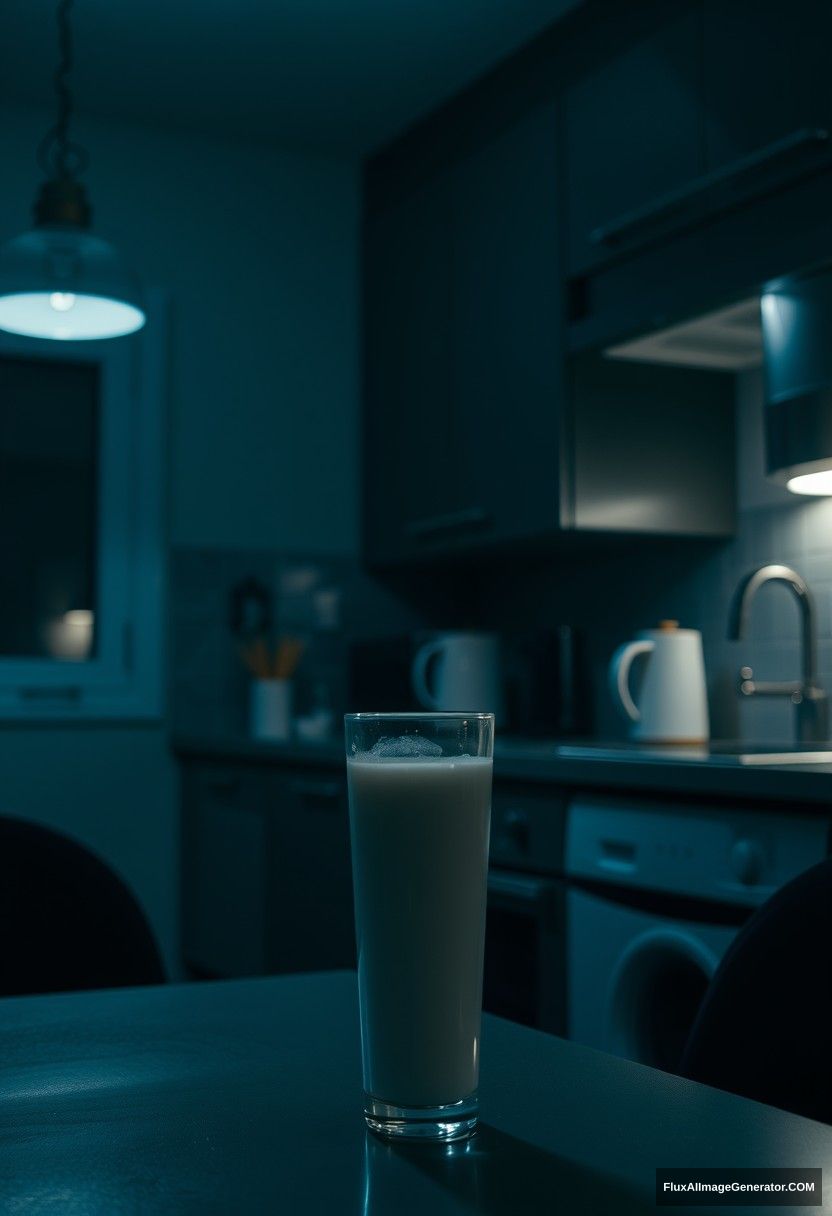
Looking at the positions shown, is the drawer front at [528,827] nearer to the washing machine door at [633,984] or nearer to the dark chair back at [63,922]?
the washing machine door at [633,984]

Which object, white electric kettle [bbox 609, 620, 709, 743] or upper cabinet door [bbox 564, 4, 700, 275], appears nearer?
upper cabinet door [bbox 564, 4, 700, 275]

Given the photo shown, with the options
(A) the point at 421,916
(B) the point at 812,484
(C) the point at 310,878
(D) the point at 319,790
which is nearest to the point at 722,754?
(B) the point at 812,484

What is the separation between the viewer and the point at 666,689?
8.82ft

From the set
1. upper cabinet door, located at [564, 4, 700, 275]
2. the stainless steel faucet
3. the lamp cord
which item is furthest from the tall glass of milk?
upper cabinet door, located at [564, 4, 700, 275]

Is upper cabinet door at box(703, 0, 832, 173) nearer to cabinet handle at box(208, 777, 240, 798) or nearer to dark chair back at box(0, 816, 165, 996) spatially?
dark chair back at box(0, 816, 165, 996)

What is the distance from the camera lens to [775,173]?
2246 mm

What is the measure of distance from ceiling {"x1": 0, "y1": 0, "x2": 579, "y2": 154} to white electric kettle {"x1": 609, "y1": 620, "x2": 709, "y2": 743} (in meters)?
1.42

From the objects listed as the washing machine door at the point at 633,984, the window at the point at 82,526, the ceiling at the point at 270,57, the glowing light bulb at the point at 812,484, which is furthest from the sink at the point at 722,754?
the ceiling at the point at 270,57

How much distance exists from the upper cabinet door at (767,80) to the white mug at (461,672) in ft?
4.50

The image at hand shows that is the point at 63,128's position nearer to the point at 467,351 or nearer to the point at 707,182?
the point at 707,182

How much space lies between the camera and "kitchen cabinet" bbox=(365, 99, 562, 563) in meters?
2.98

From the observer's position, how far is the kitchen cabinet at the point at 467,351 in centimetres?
298

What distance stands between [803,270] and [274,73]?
5.58 feet

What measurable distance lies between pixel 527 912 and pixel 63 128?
4.80ft
